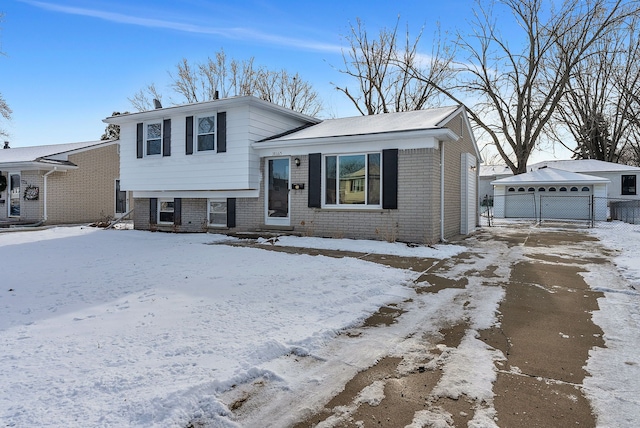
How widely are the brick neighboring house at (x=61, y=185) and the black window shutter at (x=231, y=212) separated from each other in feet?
29.9

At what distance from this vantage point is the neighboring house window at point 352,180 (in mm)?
10016

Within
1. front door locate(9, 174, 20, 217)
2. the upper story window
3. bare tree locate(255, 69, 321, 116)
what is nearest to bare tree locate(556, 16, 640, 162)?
bare tree locate(255, 69, 321, 116)

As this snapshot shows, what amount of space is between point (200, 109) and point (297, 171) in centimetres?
376

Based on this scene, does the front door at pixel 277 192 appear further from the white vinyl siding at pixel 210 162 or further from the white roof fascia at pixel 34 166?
the white roof fascia at pixel 34 166

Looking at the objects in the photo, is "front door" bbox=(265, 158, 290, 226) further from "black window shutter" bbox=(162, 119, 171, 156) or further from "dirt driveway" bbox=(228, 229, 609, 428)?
"dirt driveway" bbox=(228, 229, 609, 428)

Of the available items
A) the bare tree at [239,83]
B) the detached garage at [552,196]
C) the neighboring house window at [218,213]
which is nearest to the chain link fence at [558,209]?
the detached garage at [552,196]

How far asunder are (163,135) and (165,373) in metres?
11.5

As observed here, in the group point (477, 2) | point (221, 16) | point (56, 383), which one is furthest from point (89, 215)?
point (477, 2)

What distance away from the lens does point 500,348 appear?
332 centimetres

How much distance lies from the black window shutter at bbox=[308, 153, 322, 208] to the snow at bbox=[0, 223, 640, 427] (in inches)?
164

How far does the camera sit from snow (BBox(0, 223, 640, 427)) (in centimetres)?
229

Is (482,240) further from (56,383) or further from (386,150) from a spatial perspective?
(56,383)

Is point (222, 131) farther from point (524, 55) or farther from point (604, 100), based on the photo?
point (604, 100)

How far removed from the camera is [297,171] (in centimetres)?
1107
